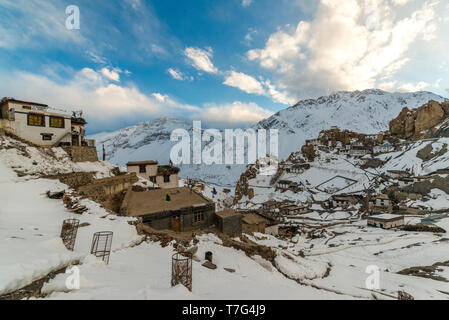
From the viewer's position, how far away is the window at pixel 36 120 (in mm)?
25375

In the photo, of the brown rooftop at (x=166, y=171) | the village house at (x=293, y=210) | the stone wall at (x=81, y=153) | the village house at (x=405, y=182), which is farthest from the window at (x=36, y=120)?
the village house at (x=405, y=182)

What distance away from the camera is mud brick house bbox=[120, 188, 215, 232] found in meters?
16.7

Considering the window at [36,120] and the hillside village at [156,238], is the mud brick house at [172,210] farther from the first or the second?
the window at [36,120]

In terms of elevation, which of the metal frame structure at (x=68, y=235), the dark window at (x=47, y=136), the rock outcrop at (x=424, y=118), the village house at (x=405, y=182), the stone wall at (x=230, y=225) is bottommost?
the village house at (x=405, y=182)

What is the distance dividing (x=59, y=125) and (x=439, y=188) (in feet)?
288

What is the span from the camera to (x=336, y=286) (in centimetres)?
1206

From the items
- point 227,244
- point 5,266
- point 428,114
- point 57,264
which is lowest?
point 227,244

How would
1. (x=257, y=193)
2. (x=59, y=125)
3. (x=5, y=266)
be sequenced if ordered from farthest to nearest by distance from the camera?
(x=257, y=193) → (x=59, y=125) → (x=5, y=266)

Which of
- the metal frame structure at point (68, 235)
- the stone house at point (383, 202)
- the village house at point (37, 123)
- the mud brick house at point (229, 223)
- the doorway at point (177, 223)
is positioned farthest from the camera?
the stone house at point (383, 202)

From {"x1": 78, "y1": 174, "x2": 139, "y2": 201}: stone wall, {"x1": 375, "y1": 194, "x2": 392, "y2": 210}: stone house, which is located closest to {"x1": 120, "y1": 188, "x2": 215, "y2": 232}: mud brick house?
{"x1": 78, "y1": 174, "x2": 139, "y2": 201}: stone wall

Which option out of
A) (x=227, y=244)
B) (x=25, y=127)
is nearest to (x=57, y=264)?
(x=227, y=244)

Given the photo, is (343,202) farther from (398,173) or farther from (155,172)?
(155,172)

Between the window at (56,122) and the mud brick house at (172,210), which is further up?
the window at (56,122)
